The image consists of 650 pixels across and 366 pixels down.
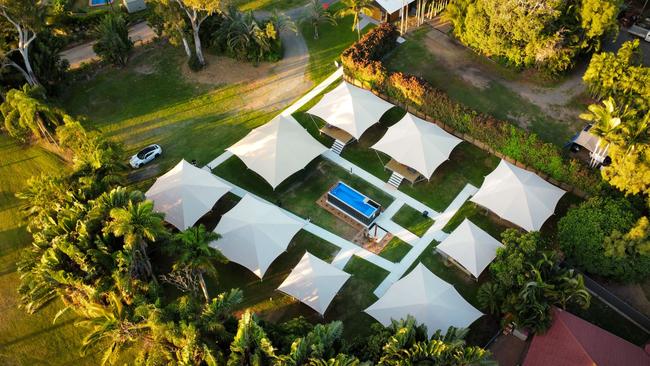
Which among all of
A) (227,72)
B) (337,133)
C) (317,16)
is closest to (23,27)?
(227,72)

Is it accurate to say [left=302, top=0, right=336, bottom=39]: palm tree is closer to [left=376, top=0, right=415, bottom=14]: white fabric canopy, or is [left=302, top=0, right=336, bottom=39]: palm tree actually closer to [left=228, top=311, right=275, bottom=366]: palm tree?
[left=376, top=0, right=415, bottom=14]: white fabric canopy

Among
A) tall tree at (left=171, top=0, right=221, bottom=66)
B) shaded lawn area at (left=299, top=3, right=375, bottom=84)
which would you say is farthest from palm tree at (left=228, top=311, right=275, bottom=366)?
shaded lawn area at (left=299, top=3, right=375, bottom=84)

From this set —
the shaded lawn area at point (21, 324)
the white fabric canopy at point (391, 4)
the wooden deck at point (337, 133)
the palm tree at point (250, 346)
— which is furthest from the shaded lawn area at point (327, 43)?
the palm tree at point (250, 346)

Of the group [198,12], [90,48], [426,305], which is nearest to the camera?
[426,305]

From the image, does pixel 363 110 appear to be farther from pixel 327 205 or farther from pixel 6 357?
pixel 6 357

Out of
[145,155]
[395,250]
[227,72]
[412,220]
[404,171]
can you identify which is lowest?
[395,250]

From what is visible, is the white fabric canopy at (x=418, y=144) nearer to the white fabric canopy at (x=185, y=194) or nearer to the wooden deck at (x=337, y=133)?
the wooden deck at (x=337, y=133)

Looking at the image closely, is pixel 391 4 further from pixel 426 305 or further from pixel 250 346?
pixel 250 346
